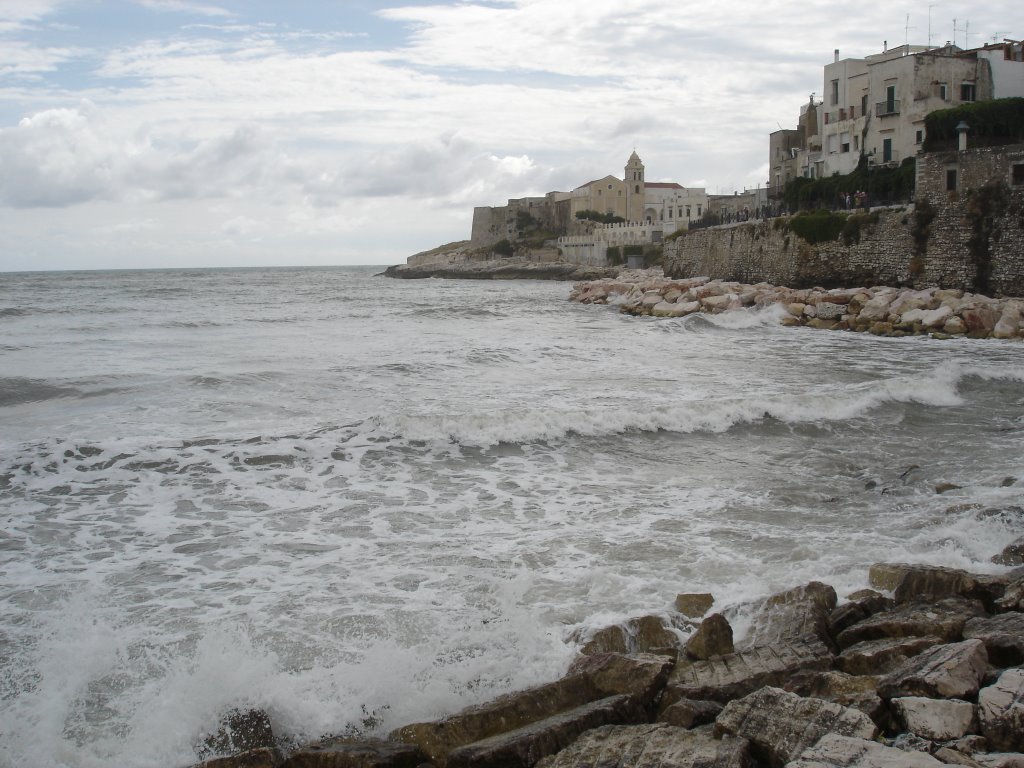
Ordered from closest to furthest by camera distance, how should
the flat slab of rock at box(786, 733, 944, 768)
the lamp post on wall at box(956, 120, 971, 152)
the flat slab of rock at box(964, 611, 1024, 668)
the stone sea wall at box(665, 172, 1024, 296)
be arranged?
the flat slab of rock at box(786, 733, 944, 768) < the flat slab of rock at box(964, 611, 1024, 668) < the stone sea wall at box(665, 172, 1024, 296) < the lamp post on wall at box(956, 120, 971, 152)

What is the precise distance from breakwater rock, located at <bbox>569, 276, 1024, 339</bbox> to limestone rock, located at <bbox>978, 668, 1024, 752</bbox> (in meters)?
17.6

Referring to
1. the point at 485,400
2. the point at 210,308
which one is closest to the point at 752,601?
the point at 485,400

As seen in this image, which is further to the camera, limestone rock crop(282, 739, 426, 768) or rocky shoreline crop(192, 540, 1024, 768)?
limestone rock crop(282, 739, 426, 768)

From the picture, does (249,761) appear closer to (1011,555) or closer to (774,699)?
(774,699)

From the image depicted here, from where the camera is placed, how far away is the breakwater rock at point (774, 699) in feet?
11.1

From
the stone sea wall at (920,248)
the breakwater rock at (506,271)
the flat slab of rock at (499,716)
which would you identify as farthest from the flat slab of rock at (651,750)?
the breakwater rock at (506,271)

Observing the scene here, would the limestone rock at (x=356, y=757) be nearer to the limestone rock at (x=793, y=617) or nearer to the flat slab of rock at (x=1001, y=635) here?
the limestone rock at (x=793, y=617)

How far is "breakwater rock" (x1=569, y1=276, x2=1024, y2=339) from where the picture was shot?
19594mm

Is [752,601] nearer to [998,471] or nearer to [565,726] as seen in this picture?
[565,726]

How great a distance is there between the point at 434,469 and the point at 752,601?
436 cm

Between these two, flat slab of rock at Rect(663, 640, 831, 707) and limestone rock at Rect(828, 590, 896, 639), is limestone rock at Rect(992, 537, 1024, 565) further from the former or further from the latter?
flat slab of rock at Rect(663, 640, 831, 707)

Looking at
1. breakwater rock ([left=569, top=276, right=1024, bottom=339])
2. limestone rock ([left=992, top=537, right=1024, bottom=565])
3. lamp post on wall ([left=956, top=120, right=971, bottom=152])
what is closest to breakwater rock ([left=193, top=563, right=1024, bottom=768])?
limestone rock ([left=992, top=537, right=1024, bottom=565])

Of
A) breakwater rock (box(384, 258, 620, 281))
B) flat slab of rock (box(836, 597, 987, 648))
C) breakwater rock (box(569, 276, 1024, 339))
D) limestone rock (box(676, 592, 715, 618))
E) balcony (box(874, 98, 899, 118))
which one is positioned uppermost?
balcony (box(874, 98, 899, 118))

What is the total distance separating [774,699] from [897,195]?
2885cm
